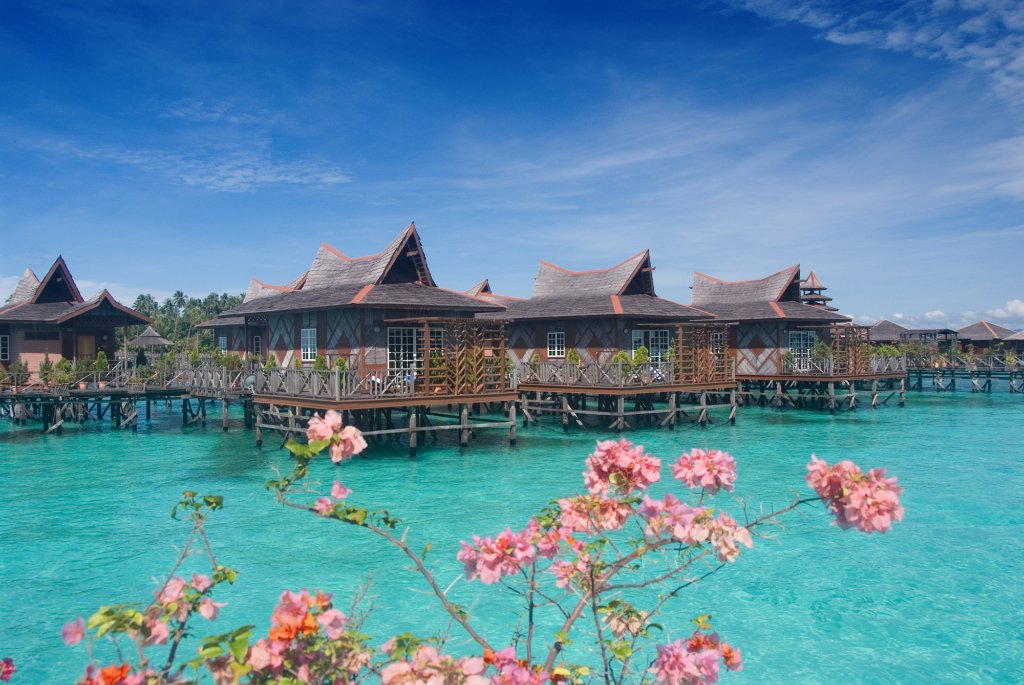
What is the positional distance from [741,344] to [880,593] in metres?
32.8

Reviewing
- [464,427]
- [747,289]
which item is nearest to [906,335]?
[747,289]

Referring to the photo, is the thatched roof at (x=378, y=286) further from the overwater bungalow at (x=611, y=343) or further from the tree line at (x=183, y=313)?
the tree line at (x=183, y=313)

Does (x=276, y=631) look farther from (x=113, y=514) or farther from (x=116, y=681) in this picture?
(x=113, y=514)

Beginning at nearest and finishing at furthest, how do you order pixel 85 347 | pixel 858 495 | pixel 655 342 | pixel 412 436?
pixel 858 495 → pixel 412 436 → pixel 85 347 → pixel 655 342

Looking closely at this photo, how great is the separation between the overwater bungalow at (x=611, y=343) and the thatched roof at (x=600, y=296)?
6cm

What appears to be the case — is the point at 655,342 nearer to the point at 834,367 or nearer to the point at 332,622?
the point at 834,367

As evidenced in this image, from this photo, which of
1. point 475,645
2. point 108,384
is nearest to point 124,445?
point 108,384

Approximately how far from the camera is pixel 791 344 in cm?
4350

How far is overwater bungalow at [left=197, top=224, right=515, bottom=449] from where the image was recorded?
83.9 ft

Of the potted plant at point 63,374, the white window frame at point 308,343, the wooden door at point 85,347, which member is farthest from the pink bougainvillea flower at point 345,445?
the wooden door at point 85,347

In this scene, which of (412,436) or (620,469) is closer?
(620,469)

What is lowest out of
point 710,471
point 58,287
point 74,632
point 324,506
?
point 74,632

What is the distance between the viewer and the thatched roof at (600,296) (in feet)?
117

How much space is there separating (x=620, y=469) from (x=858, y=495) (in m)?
1.27
